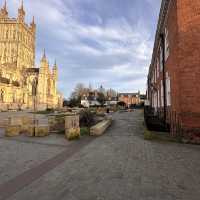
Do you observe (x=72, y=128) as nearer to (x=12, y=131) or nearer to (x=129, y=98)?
(x=12, y=131)

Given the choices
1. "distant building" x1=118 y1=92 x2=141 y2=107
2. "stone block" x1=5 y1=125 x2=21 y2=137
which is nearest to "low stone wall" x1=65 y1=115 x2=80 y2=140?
"stone block" x1=5 y1=125 x2=21 y2=137

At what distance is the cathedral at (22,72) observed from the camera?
214 feet

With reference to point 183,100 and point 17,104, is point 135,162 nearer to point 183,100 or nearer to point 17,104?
point 183,100

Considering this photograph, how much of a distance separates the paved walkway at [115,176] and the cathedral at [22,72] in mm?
60918

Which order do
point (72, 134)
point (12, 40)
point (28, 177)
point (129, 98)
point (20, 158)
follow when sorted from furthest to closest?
point (129, 98)
point (12, 40)
point (72, 134)
point (20, 158)
point (28, 177)

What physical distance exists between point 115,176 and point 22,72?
8099cm

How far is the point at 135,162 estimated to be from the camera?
5.68 metres

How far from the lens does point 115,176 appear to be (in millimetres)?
4535

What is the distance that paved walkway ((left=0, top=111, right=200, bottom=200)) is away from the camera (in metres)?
3.59

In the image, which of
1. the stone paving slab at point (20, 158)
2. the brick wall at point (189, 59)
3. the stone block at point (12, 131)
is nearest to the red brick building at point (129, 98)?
the stone block at point (12, 131)

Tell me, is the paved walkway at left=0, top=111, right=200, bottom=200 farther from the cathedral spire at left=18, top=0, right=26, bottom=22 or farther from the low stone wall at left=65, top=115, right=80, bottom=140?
the cathedral spire at left=18, top=0, right=26, bottom=22

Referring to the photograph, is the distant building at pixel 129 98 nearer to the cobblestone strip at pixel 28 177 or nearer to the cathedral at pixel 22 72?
the cathedral at pixel 22 72

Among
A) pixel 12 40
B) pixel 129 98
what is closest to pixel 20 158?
pixel 12 40

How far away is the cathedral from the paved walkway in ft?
200
